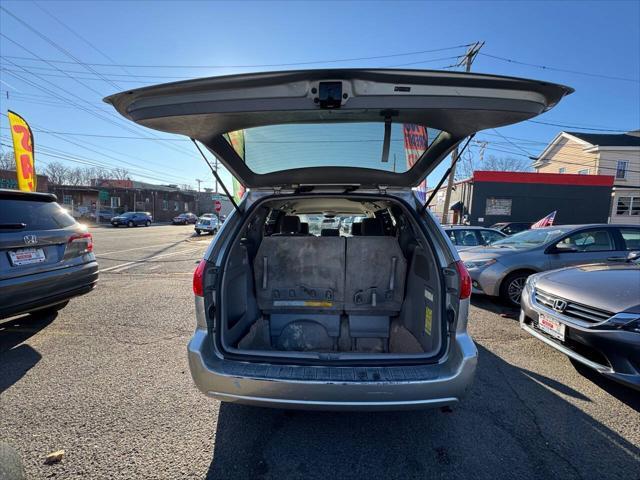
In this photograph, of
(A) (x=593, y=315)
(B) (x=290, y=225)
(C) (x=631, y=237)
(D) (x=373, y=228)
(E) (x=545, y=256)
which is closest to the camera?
(A) (x=593, y=315)

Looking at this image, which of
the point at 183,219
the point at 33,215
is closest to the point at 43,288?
the point at 33,215

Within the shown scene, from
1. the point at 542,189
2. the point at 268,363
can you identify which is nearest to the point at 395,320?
the point at 268,363

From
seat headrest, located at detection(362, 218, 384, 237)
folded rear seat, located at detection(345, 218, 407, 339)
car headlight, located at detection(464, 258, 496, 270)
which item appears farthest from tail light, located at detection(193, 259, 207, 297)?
car headlight, located at detection(464, 258, 496, 270)

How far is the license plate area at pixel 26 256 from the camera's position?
10.2ft

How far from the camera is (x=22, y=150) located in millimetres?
11047

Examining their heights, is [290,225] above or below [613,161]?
below

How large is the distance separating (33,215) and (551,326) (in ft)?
19.1

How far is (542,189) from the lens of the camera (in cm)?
2262

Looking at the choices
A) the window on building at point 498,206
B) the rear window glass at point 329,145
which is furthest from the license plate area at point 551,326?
the window on building at point 498,206

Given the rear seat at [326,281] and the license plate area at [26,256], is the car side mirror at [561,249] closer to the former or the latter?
the rear seat at [326,281]

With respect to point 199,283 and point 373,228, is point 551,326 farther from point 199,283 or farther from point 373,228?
point 199,283

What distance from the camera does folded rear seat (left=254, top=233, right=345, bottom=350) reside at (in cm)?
281

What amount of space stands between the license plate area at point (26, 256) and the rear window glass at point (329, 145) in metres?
2.81

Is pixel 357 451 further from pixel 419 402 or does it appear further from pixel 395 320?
pixel 395 320
